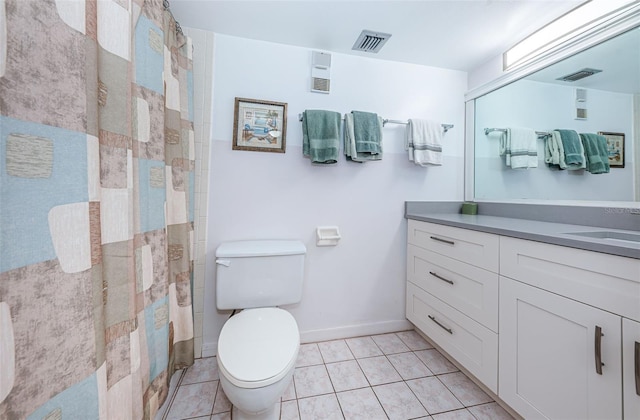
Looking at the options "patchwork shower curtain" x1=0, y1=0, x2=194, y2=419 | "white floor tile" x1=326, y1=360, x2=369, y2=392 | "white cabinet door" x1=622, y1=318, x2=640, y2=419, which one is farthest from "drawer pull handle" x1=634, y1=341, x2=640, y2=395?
"patchwork shower curtain" x1=0, y1=0, x2=194, y2=419

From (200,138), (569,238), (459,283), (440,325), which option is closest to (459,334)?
(440,325)

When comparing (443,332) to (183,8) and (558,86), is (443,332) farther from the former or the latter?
(183,8)

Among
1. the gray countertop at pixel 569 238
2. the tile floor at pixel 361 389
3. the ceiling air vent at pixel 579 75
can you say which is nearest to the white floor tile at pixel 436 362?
the tile floor at pixel 361 389

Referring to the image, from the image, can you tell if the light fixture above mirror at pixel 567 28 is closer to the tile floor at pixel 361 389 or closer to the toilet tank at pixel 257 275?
the toilet tank at pixel 257 275

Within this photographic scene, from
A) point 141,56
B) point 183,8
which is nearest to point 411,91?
point 183,8

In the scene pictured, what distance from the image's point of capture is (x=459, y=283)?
51.4 inches

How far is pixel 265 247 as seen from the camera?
1375 millimetres

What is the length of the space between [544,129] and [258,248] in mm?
1896

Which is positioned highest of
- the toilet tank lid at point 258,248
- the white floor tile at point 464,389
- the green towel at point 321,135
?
the green towel at point 321,135

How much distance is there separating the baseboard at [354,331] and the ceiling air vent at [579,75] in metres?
1.83

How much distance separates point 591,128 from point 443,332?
1385 mm

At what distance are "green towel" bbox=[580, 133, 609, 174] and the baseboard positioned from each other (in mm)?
1464

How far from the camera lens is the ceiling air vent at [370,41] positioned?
4.76 ft

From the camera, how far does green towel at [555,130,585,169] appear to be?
1.32m
